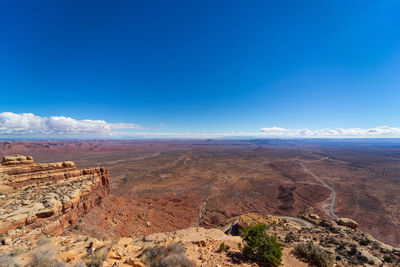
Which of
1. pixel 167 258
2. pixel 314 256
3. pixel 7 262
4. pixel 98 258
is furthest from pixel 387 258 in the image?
pixel 7 262

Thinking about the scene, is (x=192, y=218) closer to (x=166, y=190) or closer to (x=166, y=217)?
(x=166, y=217)

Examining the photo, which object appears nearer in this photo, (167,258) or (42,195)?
(167,258)

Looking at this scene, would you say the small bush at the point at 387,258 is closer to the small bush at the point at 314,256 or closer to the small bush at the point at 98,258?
the small bush at the point at 314,256

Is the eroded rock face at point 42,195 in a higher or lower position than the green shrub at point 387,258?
higher

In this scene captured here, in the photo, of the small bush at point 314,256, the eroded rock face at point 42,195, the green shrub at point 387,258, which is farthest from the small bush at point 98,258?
the green shrub at point 387,258

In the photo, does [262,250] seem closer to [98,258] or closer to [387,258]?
[98,258]

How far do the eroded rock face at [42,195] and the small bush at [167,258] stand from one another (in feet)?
27.5

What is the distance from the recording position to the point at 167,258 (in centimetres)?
626

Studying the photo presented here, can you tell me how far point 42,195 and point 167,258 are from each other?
1478cm

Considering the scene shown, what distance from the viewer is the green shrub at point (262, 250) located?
7.79 meters

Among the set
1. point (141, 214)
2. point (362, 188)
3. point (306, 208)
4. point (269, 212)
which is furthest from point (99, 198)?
point (362, 188)

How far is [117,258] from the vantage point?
22.5ft

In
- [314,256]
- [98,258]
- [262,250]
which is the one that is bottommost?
[314,256]

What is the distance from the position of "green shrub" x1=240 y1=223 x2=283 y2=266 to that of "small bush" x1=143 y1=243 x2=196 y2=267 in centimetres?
376
